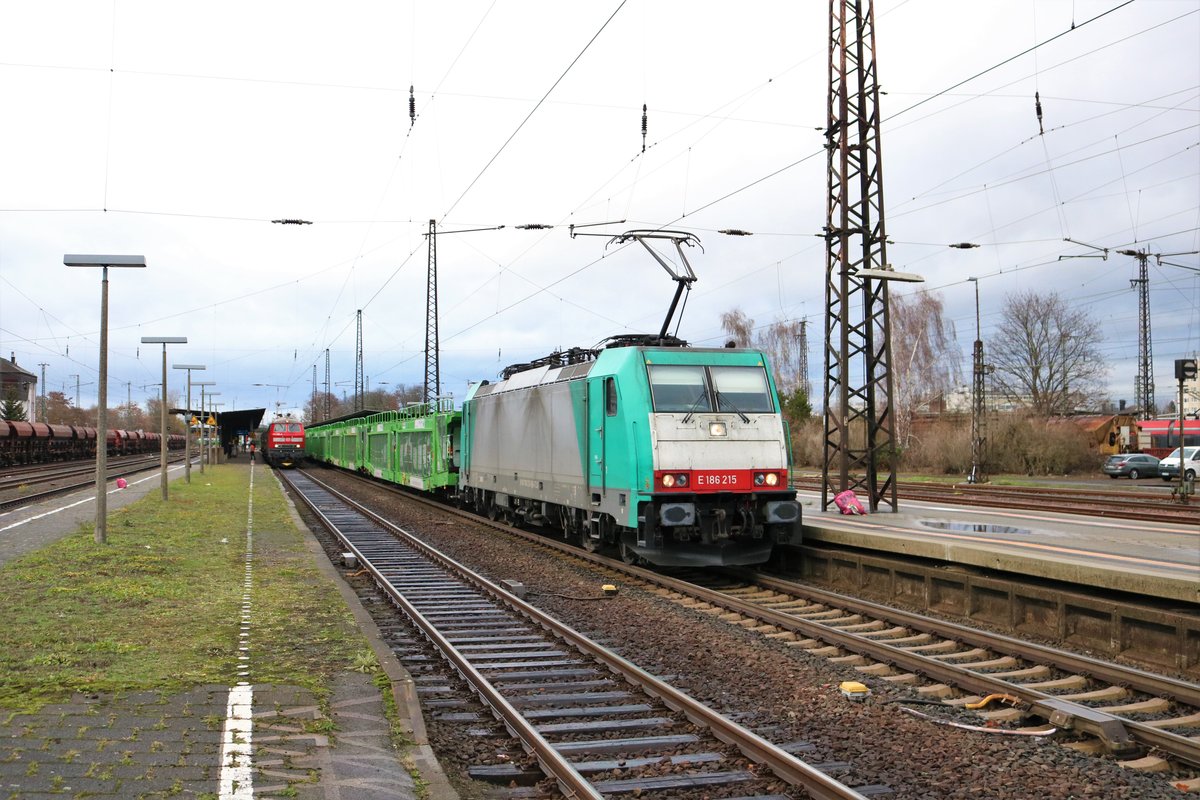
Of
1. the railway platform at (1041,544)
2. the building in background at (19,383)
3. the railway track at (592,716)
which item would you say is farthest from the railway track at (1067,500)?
the building in background at (19,383)

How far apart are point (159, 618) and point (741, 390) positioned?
25.6ft

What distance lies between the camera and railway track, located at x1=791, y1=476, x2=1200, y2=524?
19.5 meters

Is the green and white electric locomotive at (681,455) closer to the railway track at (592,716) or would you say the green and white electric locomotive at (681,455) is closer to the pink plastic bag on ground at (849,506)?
the railway track at (592,716)

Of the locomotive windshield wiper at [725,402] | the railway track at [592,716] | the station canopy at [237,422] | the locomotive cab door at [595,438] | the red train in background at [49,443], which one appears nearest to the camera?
the railway track at [592,716]

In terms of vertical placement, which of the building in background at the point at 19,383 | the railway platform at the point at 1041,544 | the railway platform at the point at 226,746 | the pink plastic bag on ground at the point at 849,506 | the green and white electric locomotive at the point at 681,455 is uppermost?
the building in background at the point at 19,383

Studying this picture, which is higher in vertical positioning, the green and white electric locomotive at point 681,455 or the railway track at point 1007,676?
the green and white electric locomotive at point 681,455

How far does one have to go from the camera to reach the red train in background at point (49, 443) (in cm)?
5256

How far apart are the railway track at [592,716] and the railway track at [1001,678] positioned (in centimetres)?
168

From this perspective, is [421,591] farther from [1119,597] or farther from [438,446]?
[438,446]

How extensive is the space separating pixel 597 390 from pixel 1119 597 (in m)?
7.10

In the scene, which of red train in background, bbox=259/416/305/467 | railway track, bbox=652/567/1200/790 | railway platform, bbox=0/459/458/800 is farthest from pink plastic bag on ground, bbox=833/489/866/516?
red train in background, bbox=259/416/305/467

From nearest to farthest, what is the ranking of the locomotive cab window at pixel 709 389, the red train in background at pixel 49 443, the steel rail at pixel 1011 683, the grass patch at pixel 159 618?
the steel rail at pixel 1011 683 < the grass patch at pixel 159 618 < the locomotive cab window at pixel 709 389 < the red train in background at pixel 49 443

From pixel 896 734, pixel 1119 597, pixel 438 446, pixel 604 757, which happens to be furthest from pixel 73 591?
pixel 438 446

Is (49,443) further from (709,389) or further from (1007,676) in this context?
(1007,676)
